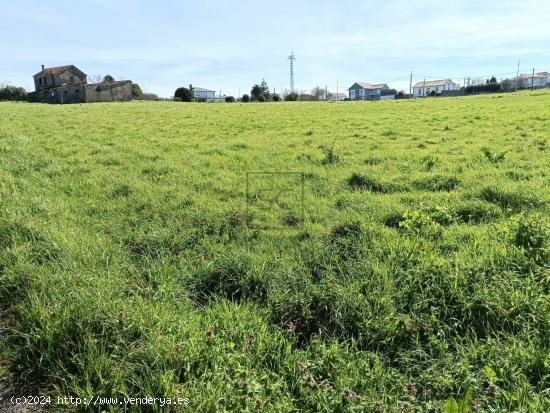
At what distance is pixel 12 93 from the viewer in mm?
67125

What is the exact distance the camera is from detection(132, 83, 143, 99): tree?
7150 centimetres

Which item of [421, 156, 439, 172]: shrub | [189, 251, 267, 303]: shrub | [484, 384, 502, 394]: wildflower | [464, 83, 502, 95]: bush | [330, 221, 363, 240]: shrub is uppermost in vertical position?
[464, 83, 502, 95]: bush

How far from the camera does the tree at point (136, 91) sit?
7150 centimetres

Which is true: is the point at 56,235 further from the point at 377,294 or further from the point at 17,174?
the point at 17,174

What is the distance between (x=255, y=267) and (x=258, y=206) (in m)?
2.09

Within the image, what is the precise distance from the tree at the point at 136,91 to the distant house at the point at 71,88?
3.17 meters

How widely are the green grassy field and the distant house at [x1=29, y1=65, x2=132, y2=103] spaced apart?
6423 centimetres

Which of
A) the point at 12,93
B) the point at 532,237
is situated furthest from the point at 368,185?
the point at 12,93

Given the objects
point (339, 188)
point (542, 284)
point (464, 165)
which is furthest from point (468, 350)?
point (464, 165)

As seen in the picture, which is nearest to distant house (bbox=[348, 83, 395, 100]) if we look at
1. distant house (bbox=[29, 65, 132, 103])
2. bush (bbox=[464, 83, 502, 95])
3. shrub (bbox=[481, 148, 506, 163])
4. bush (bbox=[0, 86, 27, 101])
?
bush (bbox=[464, 83, 502, 95])

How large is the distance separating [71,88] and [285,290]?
7454 centimetres

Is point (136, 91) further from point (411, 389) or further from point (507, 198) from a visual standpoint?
point (411, 389)

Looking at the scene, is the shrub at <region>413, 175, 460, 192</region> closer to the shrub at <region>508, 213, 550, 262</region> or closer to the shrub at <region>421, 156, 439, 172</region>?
the shrub at <region>421, 156, 439, 172</region>

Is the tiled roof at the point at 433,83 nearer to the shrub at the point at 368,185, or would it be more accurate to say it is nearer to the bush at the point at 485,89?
the bush at the point at 485,89
